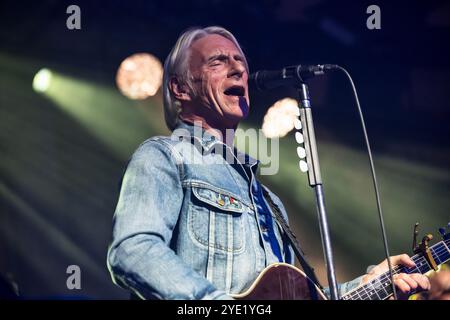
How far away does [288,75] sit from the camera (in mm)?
2689

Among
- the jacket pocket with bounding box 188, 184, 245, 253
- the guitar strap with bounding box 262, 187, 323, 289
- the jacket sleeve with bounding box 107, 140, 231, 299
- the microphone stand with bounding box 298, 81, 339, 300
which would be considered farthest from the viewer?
the guitar strap with bounding box 262, 187, 323, 289

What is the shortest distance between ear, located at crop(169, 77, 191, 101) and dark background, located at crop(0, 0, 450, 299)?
158 centimetres

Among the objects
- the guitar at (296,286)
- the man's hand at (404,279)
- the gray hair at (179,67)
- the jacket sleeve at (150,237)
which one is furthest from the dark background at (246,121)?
the jacket sleeve at (150,237)

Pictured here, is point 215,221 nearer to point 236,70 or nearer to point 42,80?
point 236,70

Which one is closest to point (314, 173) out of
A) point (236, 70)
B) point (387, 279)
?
point (387, 279)

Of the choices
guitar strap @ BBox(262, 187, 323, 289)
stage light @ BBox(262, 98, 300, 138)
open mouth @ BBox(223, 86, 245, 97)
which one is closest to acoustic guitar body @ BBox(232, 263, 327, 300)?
guitar strap @ BBox(262, 187, 323, 289)

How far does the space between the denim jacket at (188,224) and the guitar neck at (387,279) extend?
0.27m

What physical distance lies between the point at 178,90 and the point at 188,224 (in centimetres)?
95

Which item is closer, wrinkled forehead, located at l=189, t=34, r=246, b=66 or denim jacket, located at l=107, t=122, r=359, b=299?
denim jacket, located at l=107, t=122, r=359, b=299

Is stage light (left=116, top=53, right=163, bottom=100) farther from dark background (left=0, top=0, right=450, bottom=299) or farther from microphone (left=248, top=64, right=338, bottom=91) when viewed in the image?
microphone (left=248, top=64, right=338, bottom=91)

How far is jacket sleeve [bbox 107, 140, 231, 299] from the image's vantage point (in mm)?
2254
